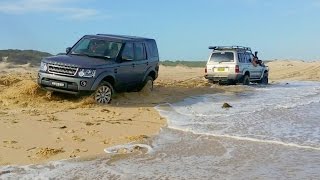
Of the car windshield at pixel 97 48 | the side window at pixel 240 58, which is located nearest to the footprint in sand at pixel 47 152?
the car windshield at pixel 97 48

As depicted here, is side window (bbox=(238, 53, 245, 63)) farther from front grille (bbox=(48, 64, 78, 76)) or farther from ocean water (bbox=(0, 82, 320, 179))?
front grille (bbox=(48, 64, 78, 76))

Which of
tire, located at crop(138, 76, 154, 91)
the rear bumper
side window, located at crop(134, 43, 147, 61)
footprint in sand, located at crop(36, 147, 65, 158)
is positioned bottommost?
footprint in sand, located at crop(36, 147, 65, 158)

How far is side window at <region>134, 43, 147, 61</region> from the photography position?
14913 millimetres

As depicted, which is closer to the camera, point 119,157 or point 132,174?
point 132,174

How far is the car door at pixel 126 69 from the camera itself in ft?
45.5

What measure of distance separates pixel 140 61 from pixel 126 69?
3.01 feet

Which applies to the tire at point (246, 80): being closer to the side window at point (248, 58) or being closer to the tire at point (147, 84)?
the side window at point (248, 58)

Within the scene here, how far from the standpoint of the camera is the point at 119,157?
754 centimetres

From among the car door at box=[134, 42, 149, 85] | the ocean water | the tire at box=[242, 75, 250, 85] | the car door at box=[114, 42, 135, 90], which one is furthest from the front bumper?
the tire at box=[242, 75, 250, 85]

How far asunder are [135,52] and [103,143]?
6.66 m

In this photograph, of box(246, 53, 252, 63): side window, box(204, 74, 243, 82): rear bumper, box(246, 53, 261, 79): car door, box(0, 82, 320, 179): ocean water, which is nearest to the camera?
box(0, 82, 320, 179): ocean water

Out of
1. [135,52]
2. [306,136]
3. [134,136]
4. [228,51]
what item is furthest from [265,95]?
[134,136]

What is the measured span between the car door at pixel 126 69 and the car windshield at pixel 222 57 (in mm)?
8466

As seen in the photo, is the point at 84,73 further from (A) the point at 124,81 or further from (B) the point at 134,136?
(B) the point at 134,136
